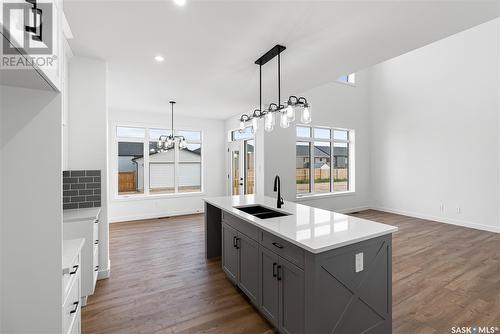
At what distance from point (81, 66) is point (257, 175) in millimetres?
3875

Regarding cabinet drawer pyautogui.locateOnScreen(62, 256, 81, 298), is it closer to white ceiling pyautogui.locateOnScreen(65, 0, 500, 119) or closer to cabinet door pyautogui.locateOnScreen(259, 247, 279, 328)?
cabinet door pyautogui.locateOnScreen(259, 247, 279, 328)

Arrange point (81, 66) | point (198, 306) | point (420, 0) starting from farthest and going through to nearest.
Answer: point (81, 66) → point (198, 306) → point (420, 0)

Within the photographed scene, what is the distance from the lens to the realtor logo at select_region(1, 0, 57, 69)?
0.65 m

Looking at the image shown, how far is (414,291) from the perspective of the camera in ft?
8.50

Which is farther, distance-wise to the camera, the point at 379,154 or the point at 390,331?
the point at 379,154

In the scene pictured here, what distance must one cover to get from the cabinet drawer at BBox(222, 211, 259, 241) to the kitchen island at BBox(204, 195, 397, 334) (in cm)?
2

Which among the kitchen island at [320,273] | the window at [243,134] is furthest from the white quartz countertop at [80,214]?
the window at [243,134]

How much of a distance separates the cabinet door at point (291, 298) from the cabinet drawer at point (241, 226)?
16.9 inches

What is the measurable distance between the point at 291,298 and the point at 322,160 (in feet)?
17.2

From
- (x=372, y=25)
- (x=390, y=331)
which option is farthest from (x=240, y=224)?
(x=372, y=25)

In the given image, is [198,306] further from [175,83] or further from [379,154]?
[379,154]

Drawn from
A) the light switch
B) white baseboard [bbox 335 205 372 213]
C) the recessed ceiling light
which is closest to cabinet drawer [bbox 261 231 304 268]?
the light switch

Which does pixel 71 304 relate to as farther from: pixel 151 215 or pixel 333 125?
pixel 333 125

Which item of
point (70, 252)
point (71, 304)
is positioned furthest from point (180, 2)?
point (71, 304)
